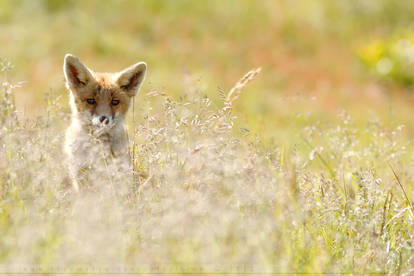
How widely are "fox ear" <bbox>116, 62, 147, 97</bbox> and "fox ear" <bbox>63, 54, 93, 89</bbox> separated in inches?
12.5

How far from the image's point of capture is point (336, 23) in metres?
15.8

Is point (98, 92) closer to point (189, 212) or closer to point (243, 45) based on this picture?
point (189, 212)

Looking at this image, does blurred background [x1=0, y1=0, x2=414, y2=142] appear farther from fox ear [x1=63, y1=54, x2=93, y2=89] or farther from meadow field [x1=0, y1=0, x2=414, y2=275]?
meadow field [x1=0, y1=0, x2=414, y2=275]

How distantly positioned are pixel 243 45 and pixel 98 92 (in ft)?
29.6

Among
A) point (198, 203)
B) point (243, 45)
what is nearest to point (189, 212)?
point (198, 203)

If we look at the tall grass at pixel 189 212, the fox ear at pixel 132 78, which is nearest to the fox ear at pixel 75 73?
the fox ear at pixel 132 78

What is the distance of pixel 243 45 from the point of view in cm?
1391

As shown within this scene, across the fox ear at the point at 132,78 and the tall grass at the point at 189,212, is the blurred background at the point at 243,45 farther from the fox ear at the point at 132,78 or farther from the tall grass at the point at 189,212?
the tall grass at the point at 189,212

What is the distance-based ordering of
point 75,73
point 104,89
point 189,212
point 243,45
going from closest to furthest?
point 189,212 < point 75,73 < point 104,89 < point 243,45

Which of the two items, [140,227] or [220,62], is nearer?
[140,227]

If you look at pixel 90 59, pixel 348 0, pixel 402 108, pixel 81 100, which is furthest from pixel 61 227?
pixel 348 0

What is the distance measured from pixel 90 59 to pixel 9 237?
9753 millimetres

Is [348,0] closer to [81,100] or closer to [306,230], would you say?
[81,100]

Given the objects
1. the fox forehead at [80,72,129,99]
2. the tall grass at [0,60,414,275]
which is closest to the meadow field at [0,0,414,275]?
the tall grass at [0,60,414,275]
